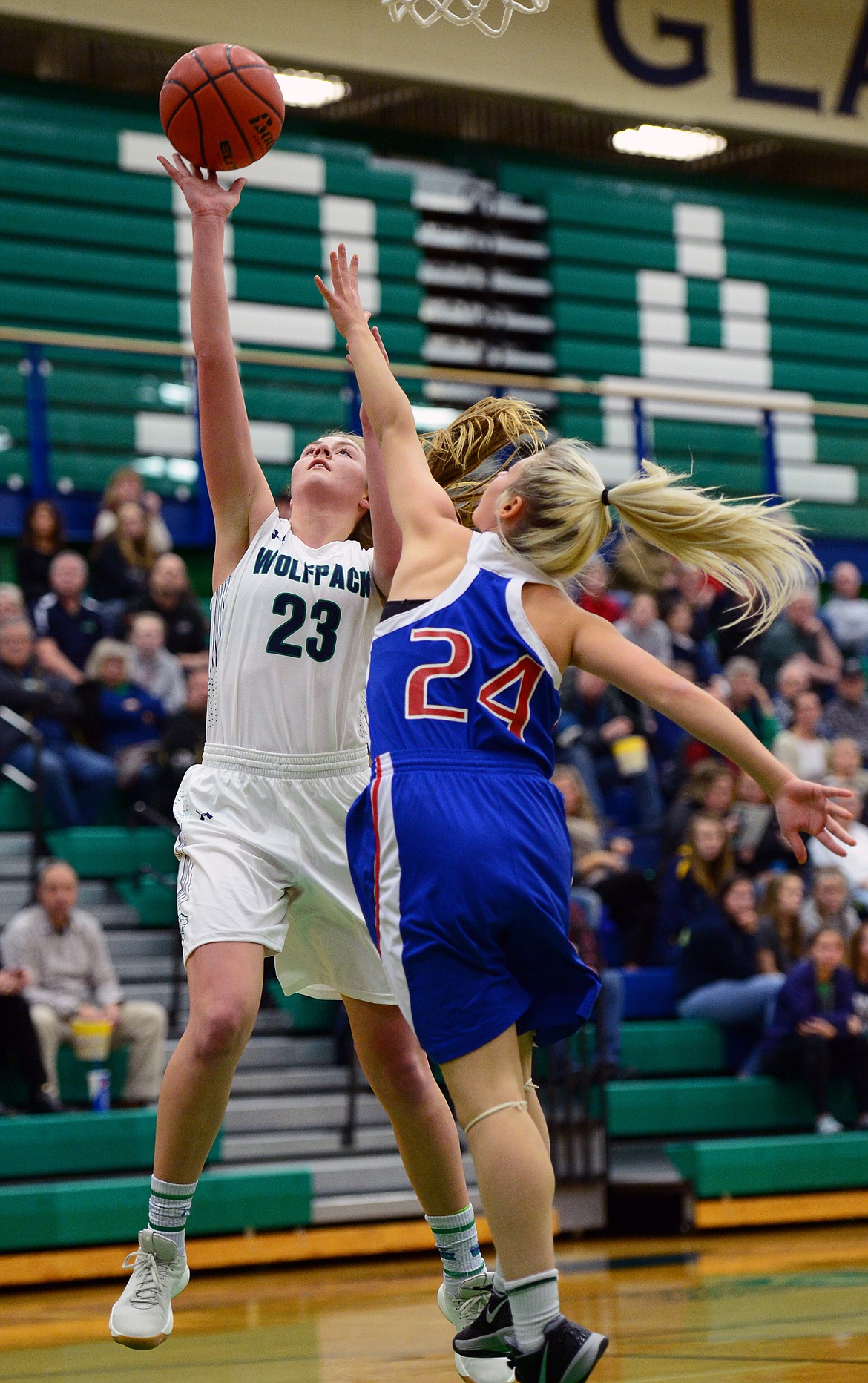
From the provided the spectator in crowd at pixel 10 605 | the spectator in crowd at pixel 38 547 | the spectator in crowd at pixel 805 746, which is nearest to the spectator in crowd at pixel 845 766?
the spectator in crowd at pixel 805 746

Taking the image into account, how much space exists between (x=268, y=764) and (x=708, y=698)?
3.91ft

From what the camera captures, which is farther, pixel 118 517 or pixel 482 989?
pixel 118 517

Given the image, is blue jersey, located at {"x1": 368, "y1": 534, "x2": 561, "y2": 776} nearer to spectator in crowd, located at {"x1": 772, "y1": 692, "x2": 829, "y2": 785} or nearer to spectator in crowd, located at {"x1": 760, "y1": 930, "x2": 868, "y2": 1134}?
spectator in crowd, located at {"x1": 760, "y1": 930, "x2": 868, "y2": 1134}

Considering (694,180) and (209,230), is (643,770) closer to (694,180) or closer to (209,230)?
(209,230)

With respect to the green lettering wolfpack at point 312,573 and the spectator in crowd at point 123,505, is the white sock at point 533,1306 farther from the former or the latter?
the spectator in crowd at point 123,505

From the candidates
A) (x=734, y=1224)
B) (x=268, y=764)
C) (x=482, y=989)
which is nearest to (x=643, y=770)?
(x=734, y=1224)

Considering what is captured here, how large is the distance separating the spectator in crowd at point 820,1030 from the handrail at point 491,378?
14.9 feet

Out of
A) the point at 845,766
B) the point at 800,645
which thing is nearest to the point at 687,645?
the point at 800,645

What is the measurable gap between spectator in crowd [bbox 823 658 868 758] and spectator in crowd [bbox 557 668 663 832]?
1.74 meters

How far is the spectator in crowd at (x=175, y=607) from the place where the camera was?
9961mm

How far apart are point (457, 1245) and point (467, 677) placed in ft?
4.81

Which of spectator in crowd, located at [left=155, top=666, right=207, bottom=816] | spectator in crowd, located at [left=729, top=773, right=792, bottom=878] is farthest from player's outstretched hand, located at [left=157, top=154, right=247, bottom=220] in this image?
spectator in crowd, located at [left=729, top=773, right=792, bottom=878]

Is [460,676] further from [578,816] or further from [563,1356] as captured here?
[578,816]

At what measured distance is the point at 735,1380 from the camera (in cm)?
390
